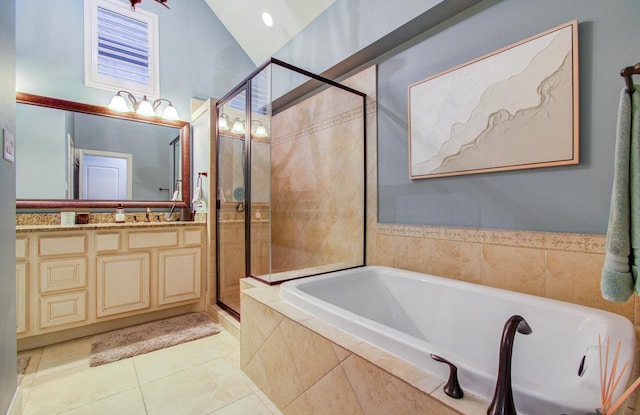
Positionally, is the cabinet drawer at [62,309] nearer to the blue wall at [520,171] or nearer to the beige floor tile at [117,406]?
the beige floor tile at [117,406]

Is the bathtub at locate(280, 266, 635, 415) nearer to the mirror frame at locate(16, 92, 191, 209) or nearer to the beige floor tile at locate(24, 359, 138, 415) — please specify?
the beige floor tile at locate(24, 359, 138, 415)

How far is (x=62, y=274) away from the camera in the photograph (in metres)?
2.18

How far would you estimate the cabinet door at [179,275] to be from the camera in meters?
2.64

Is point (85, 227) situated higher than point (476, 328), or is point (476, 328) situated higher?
point (85, 227)

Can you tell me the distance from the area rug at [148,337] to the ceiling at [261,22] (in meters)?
2.91

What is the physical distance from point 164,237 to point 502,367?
2713mm

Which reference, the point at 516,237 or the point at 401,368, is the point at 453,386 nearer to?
the point at 401,368

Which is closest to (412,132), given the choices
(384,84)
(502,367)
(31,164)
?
(384,84)

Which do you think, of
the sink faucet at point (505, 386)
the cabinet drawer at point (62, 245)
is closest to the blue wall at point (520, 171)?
the sink faucet at point (505, 386)

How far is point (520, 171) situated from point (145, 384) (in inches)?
97.3

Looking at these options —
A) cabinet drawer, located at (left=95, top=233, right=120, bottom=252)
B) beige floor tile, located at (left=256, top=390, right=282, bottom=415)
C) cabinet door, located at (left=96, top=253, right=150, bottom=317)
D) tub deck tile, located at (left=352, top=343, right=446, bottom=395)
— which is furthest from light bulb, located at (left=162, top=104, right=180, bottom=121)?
tub deck tile, located at (left=352, top=343, right=446, bottom=395)

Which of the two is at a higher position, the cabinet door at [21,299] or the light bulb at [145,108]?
the light bulb at [145,108]

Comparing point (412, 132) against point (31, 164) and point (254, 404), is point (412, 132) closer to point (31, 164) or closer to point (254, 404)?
point (254, 404)

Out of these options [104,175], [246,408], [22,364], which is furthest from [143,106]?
[246,408]
